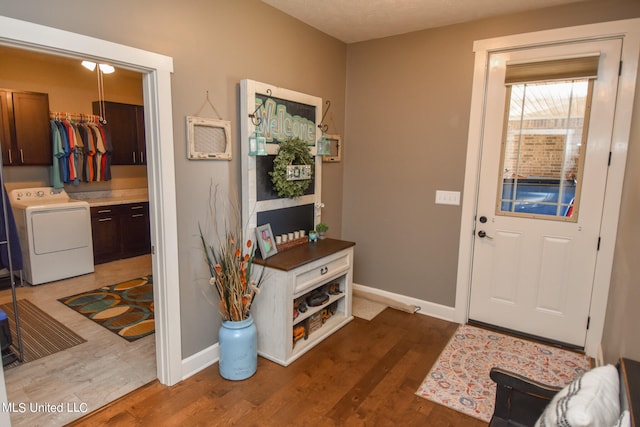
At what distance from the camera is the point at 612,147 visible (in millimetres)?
2738

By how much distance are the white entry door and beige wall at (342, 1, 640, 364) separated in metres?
0.23

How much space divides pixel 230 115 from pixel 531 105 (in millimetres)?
2311

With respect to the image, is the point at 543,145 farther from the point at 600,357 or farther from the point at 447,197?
the point at 600,357

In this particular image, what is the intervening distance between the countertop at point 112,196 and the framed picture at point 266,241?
124 inches

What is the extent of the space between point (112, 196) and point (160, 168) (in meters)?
3.95

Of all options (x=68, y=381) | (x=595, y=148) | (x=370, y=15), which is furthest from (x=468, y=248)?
(x=68, y=381)

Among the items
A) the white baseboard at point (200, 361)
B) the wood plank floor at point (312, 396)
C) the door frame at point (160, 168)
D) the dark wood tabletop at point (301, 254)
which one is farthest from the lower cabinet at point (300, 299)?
the door frame at point (160, 168)

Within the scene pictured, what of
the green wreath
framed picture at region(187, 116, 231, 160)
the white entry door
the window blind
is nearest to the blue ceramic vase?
the green wreath

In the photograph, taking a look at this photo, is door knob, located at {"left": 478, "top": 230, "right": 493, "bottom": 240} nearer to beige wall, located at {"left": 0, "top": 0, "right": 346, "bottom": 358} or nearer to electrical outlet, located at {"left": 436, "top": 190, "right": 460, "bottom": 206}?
electrical outlet, located at {"left": 436, "top": 190, "right": 460, "bottom": 206}

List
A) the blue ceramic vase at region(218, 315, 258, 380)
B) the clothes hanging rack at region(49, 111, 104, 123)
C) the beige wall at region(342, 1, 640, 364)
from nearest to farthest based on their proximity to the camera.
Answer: the blue ceramic vase at region(218, 315, 258, 380)
the beige wall at region(342, 1, 640, 364)
the clothes hanging rack at region(49, 111, 104, 123)

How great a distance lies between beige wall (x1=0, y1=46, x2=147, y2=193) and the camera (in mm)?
4492

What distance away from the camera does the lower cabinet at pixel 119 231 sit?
500 centimetres

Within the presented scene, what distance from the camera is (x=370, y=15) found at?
10.00ft

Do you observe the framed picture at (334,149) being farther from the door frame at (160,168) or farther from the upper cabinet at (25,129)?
the upper cabinet at (25,129)
